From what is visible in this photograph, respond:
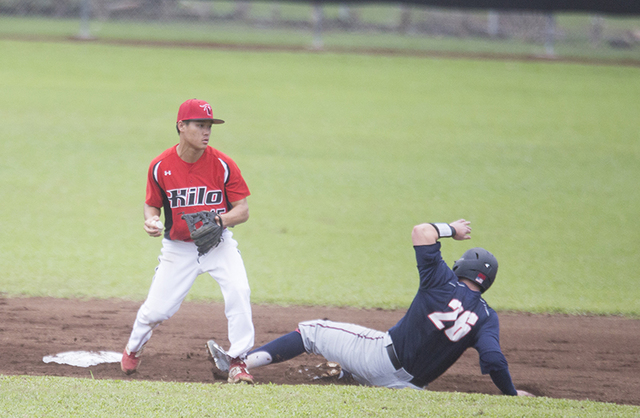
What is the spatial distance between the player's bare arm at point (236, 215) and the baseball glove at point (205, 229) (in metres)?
0.05

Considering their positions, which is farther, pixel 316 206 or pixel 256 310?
pixel 316 206

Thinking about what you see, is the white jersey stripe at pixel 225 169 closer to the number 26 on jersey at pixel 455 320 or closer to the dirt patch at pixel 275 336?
the dirt patch at pixel 275 336

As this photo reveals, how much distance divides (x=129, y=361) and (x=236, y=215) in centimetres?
132

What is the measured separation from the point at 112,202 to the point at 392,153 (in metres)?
5.37

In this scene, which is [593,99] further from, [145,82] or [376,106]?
[145,82]

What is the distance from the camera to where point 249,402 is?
12.1ft

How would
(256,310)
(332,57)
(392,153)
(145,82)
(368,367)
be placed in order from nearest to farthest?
(368,367), (256,310), (392,153), (145,82), (332,57)

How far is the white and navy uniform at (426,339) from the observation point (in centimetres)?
417

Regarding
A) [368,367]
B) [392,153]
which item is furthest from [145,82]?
[368,367]

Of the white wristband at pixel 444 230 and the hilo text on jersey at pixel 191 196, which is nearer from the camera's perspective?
the white wristband at pixel 444 230

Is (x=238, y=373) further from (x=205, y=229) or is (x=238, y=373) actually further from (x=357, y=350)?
(x=205, y=229)

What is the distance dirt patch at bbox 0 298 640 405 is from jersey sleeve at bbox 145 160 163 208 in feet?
4.17

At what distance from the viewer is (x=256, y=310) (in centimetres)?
630

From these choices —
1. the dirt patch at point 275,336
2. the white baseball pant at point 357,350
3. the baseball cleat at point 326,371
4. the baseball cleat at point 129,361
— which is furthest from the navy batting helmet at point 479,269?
the baseball cleat at point 129,361
